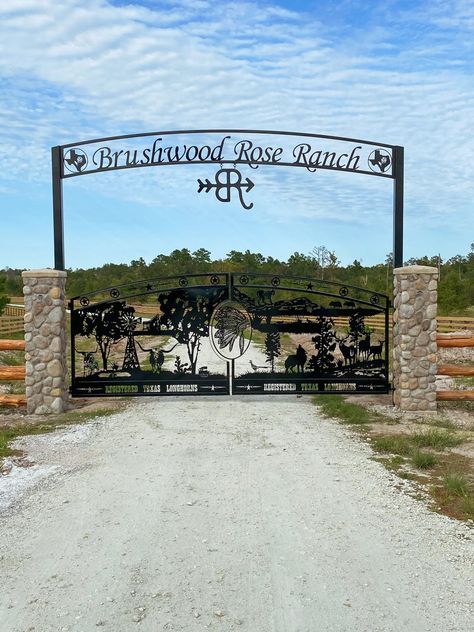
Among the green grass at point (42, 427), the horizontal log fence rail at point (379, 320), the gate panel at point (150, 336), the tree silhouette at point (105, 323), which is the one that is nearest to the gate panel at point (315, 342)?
the horizontal log fence rail at point (379, 320)

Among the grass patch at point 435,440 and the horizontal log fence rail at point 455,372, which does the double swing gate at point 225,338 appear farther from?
the grass patch at point 435,440

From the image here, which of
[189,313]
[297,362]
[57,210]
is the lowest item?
[297,362]

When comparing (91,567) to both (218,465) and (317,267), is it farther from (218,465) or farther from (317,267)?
(317,267)

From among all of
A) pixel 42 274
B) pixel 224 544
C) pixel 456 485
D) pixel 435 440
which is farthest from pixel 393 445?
pixel 42 274

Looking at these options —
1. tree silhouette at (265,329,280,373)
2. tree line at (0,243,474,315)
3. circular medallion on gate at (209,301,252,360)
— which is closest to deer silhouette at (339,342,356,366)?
tree silhouette at (265,329,280,373)

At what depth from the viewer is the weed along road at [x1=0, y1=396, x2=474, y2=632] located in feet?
11.2

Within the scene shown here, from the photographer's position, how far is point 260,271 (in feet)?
113

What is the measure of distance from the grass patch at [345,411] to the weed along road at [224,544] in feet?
4.90

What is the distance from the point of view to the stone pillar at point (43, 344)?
31.3 feet

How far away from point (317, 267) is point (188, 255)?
1028cm

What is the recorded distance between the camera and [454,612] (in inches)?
136

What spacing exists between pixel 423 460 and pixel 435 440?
1.08 metres

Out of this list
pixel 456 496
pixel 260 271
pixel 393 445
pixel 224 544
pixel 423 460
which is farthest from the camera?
pixel 260 271

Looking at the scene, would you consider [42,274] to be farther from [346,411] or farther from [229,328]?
[346,411]
